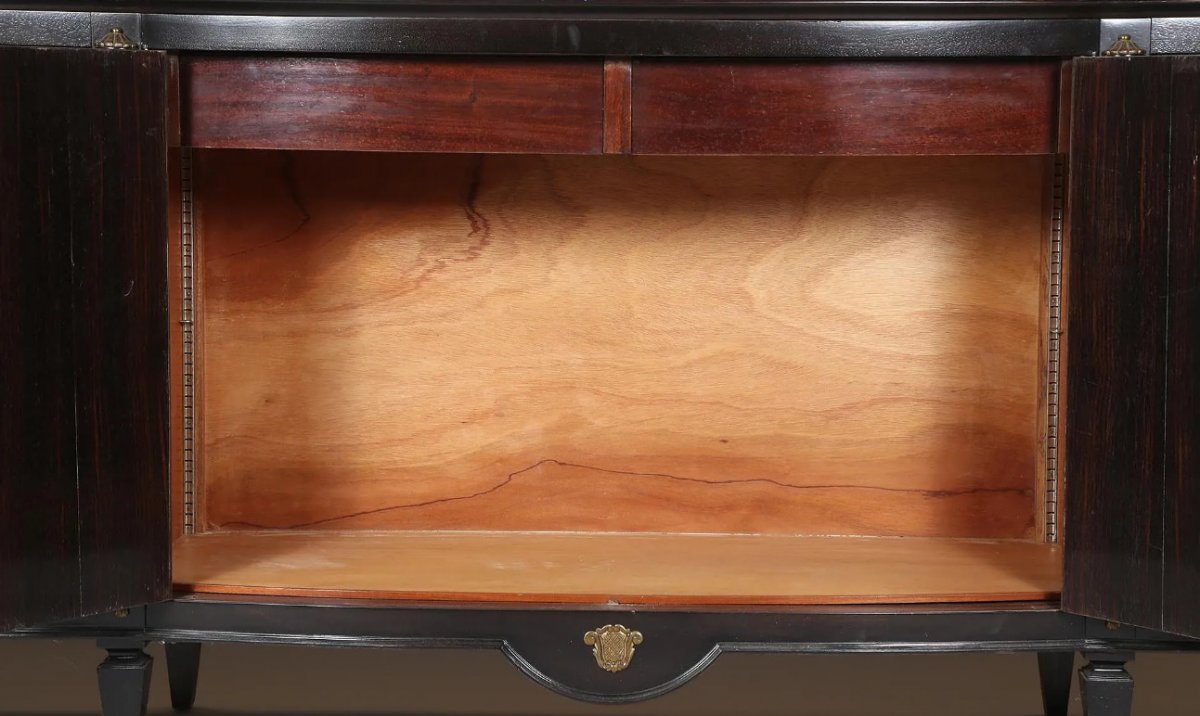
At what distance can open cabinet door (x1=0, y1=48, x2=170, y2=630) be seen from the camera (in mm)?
1938

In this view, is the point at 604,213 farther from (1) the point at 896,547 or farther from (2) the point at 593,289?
(1) the point at 896,547

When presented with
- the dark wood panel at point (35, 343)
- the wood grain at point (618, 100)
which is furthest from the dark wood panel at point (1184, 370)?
the dark wood panel at point (35, 343)

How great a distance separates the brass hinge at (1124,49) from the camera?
6.46 ft

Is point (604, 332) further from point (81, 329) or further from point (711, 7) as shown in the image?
point (81, 329)

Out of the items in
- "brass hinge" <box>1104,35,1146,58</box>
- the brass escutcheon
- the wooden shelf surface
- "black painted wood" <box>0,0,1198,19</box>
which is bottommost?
the brass escutcheon

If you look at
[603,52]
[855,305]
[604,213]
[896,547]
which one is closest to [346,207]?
[604,213]

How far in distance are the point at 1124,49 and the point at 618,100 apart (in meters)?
0.65

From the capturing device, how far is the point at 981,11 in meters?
1.99

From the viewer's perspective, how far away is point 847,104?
2.03 meters

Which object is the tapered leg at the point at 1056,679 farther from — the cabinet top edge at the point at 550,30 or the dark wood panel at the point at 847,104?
the cabinet top edge at the point at 550,30

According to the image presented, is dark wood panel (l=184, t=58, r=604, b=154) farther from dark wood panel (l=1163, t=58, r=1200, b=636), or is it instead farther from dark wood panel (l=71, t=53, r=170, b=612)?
dark wood panel (l=1163, t=58, r=1200, b=636)

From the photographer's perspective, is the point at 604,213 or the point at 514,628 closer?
the point at 514,628

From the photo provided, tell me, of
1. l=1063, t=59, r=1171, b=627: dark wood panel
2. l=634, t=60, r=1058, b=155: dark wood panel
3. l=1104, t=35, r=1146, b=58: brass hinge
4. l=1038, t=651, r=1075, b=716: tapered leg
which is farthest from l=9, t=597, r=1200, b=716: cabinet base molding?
l=1104, t=35, r=1146, b=58: brass hinge

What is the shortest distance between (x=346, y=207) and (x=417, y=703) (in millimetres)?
857
